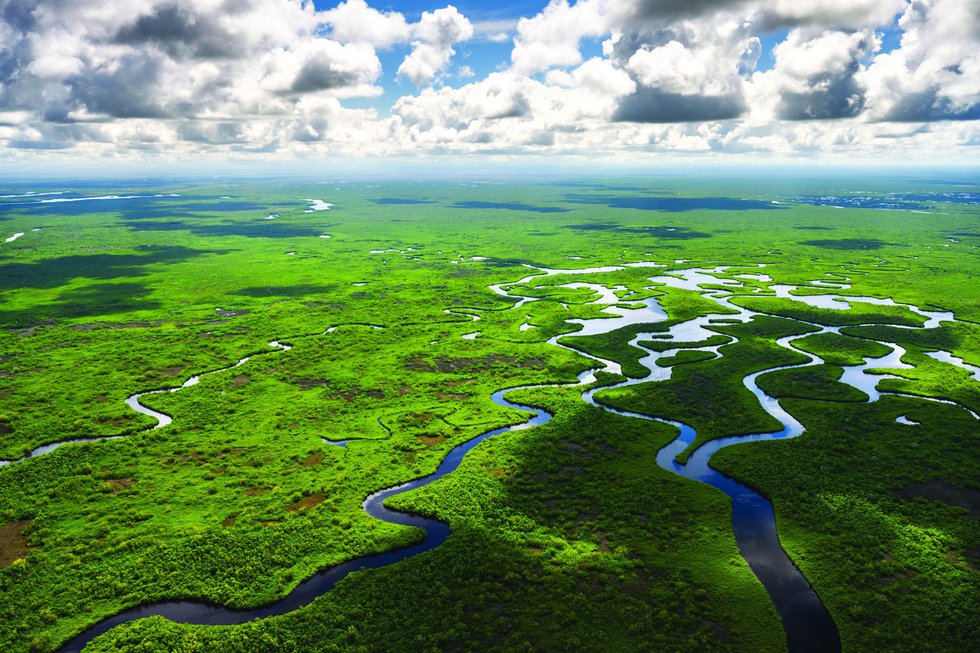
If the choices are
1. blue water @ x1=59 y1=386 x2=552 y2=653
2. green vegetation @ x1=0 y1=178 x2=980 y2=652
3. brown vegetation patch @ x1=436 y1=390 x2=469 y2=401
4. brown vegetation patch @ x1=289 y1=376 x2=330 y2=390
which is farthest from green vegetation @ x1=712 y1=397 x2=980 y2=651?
brown vegetation patch @ x1=289 y1=376 x2=330 y2=390

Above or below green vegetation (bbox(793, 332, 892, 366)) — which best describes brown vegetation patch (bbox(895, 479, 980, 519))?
below

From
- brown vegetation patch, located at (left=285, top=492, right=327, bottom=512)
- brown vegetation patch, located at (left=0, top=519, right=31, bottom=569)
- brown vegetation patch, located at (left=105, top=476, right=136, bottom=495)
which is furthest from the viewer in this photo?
brown vegetation patch, located at (left=105, top=476, right=136, bottom=495)

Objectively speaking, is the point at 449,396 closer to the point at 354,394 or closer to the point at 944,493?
the point at 354,394

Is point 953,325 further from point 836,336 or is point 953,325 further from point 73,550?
point 73,550

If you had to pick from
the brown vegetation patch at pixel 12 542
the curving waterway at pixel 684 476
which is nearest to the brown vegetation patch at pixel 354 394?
the curving waterway at pixel 684 476

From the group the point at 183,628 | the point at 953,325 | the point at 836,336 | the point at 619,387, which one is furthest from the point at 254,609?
the point at 953,325

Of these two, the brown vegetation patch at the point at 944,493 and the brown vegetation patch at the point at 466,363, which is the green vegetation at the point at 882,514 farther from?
the brown vegetation patch at the point at 466,363

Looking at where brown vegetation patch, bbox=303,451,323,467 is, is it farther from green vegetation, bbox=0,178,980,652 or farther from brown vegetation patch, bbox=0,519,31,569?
brown vegetation patch, bbox=0,519,31,569

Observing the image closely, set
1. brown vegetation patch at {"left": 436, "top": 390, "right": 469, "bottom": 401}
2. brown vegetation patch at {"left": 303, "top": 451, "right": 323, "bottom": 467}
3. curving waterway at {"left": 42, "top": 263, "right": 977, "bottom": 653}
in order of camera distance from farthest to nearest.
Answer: brown vegetation patch at {"left": 436, "top": 390, "right": 469, "bottom": 401} < brown vegetation patch at {"left": 303, "top": 451, "right": 323, "bottom": 467} < curving waterway at {"left": 42, "top": 263, "right": 977, "bottom": 653}
